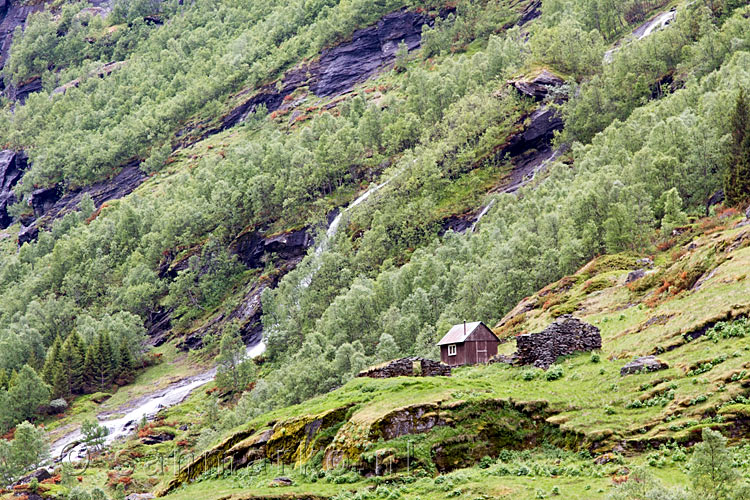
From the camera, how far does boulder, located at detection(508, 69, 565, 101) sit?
568 ft

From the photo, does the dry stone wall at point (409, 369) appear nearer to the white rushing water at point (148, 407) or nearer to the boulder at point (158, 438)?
the boulder at point (158, 438)

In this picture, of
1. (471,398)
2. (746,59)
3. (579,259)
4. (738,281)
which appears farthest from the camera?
(746,59)

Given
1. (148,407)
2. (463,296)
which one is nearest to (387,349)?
(463,296)

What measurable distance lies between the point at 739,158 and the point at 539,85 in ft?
290

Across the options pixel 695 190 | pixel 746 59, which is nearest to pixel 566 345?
pixel 695 190

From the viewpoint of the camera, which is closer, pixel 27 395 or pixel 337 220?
pixel 27 395

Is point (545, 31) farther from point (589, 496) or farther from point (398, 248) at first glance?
point (589, 496)

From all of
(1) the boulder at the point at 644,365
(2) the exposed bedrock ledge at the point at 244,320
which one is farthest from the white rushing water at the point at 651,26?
(1) the boulder at the point at 644,365

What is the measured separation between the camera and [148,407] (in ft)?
460

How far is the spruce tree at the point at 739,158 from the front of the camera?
8931 cm

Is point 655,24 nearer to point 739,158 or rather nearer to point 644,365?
point 739,158

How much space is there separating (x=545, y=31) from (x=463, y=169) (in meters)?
48.9

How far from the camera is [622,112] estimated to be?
15312 cm

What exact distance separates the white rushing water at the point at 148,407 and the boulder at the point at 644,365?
332ft
